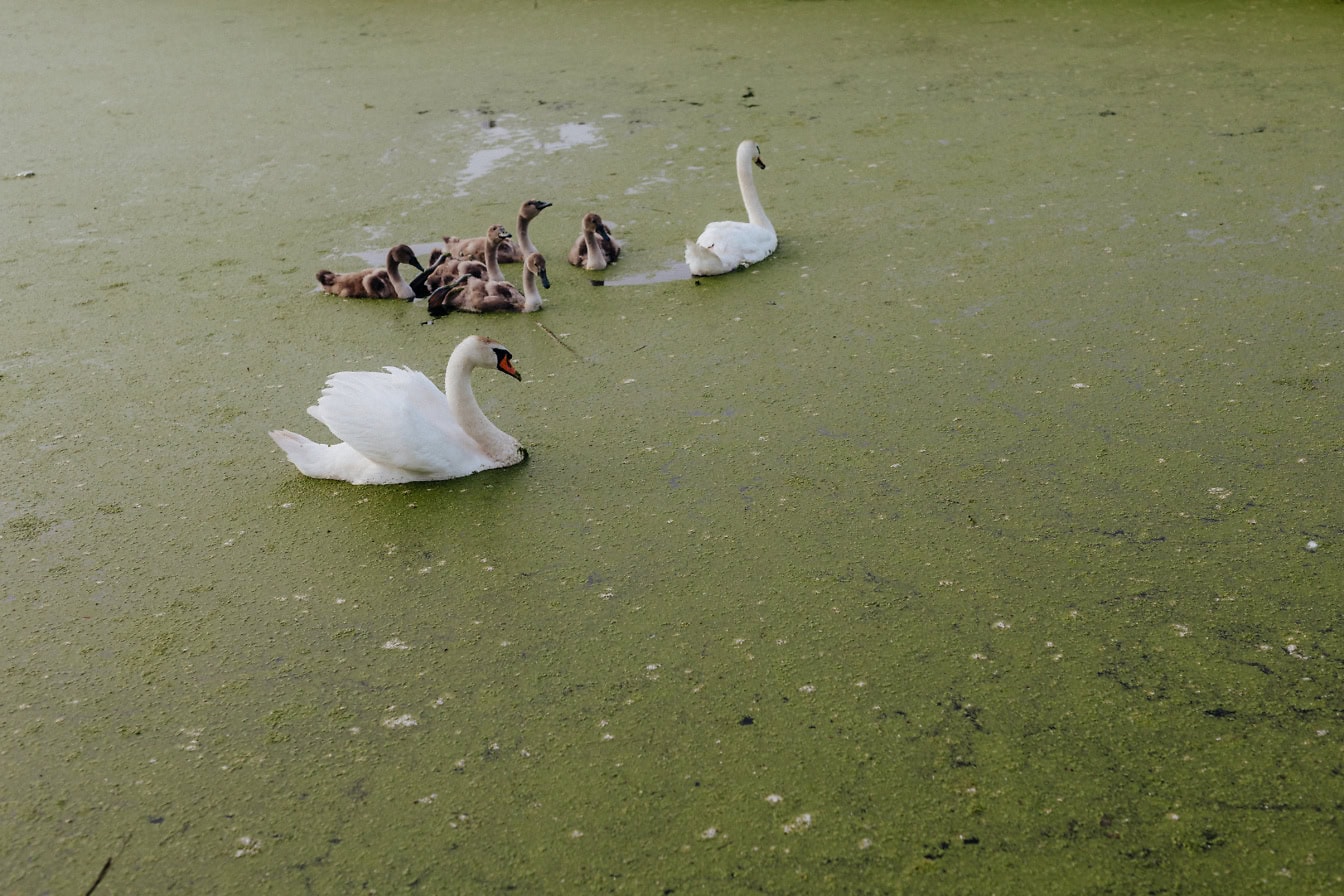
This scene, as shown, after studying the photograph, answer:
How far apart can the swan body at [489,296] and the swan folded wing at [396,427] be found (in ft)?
3.95

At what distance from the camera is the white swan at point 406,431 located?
10.6ft

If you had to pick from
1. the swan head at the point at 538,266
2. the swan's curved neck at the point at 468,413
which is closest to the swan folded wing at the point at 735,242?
the swan head at the point at 538,266

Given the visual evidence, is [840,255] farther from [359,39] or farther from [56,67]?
[56,67]

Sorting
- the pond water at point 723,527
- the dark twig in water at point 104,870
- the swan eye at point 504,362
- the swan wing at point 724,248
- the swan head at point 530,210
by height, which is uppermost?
the swan head at point 530,210

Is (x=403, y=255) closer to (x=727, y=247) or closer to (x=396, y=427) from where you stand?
(x=727, y=247)

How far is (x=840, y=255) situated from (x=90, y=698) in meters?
3.13

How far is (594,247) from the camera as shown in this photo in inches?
186

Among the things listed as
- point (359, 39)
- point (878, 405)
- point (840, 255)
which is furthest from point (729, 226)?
point (359, 39)

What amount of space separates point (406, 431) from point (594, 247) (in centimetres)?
172

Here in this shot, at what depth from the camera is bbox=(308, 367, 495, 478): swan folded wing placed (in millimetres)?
3232

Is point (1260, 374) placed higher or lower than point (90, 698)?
higher

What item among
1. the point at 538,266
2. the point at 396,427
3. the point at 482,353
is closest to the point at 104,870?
the point at 396,427

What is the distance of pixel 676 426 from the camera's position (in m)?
3.58

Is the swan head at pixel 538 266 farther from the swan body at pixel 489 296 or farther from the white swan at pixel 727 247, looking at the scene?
the white swan at pixel 727 247
